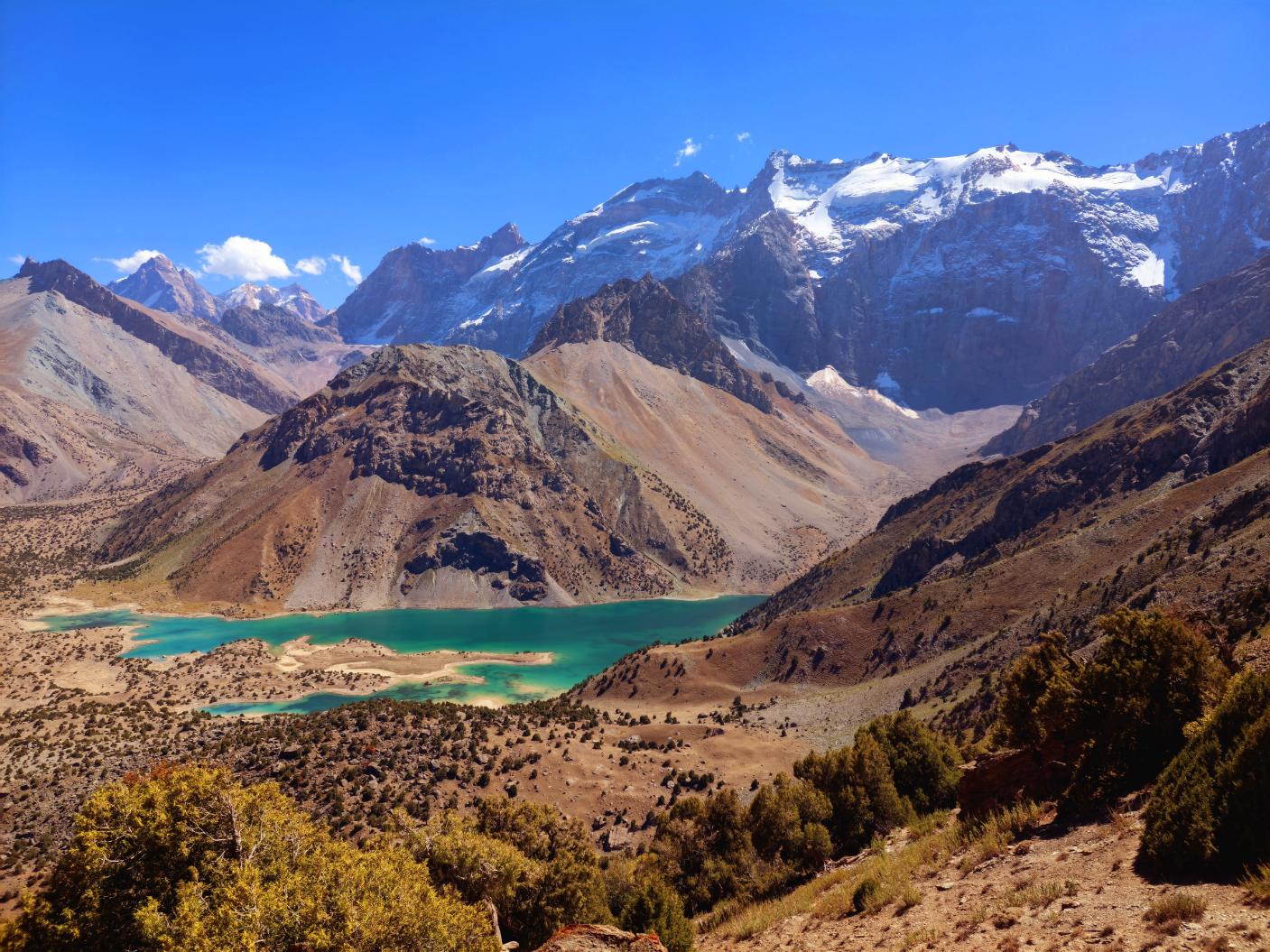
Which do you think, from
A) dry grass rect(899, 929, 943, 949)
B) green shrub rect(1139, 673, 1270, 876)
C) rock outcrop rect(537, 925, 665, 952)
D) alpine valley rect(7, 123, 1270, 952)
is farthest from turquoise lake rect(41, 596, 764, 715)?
green shrub rect(1139, 673, 1270, 876)

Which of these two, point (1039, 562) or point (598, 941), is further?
point (1039, 562)

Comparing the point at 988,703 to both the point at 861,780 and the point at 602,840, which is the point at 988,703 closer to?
the point at 861,780

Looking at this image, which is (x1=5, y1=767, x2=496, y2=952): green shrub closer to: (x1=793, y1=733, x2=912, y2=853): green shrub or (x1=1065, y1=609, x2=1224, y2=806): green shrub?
(x1=1065, y1=609, x2=1224, y2=806): green shrub

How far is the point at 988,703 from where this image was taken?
2729 inches

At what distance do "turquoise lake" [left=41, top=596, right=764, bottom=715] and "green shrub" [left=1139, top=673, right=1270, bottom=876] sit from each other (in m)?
103

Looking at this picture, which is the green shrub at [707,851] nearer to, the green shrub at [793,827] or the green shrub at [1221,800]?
the green shrub at [793,827]

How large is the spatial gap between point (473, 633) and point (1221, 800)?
154016 mm

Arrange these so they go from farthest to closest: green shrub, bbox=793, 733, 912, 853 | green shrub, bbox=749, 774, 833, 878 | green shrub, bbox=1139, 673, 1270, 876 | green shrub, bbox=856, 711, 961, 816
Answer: green shrub, bbox=856, 711, 961, 816
green shrub, bbox=793, 733, 912, 853
green shrub, bbox=749, 774, 833, 878
green shrub, bbox=1139, 673, 1270, 876

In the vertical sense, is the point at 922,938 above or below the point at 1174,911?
below

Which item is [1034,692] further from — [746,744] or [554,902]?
[746,744]

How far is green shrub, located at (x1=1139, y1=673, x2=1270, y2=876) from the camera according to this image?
48.7 ft

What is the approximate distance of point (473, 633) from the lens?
160m

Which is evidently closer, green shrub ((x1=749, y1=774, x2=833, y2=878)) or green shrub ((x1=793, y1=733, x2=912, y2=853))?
green shrub ((x1=749, y1=774, x2=833, y2=878))

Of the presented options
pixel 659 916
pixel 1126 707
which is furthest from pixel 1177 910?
pixel 659 916
